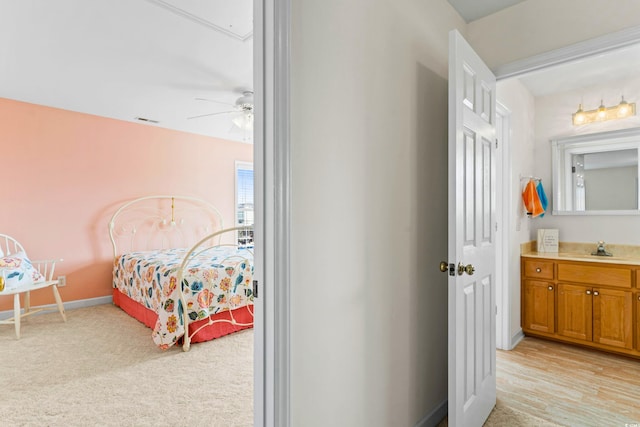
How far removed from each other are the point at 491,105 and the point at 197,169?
4.26 metres

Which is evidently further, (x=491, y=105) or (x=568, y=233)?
(x=568, y=233)

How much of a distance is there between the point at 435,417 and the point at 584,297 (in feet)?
6.36

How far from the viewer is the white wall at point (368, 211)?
3.94 feet

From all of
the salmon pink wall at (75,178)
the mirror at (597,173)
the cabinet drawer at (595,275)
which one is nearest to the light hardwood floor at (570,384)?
the cabinet drawer at (595,275)

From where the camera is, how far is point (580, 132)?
3342mm

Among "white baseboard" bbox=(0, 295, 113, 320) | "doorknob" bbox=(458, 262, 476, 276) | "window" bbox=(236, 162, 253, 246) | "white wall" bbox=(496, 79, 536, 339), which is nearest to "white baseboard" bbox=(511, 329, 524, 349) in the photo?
"white wall" bbox=(496, 79, 536, 339)

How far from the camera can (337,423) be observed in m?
1.31

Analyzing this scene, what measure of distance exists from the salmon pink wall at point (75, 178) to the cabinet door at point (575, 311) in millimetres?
4807

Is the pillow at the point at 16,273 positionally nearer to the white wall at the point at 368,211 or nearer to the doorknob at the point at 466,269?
the white wall at the point at 368,211

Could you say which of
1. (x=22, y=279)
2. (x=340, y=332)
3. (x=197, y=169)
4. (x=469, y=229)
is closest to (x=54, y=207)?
(x=22, y=279)

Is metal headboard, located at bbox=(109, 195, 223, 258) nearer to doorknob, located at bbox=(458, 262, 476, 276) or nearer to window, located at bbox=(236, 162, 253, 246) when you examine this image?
window, located at bbox=(236, 162, 253, 246)

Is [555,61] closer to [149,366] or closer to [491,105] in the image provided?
[491,105]

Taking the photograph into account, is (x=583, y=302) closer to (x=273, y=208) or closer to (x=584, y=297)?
(x=584, y=297)

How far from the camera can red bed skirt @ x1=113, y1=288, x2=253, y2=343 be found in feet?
9.84
